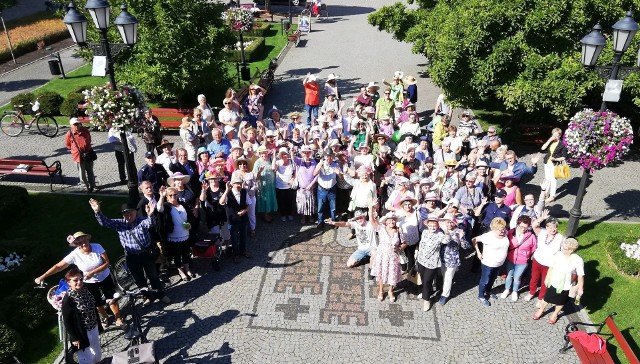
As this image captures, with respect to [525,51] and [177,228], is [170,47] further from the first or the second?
[525,51]

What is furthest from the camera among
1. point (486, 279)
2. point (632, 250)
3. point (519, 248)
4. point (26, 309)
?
point (632, 250)

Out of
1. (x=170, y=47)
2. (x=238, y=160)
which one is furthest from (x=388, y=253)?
(x=170, y=47)

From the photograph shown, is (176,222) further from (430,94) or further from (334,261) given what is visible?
(430,94)

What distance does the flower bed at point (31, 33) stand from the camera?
2701cm

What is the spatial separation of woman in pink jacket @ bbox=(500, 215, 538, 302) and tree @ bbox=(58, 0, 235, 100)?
11.9 meters

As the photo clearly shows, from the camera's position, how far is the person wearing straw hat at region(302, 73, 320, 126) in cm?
1664

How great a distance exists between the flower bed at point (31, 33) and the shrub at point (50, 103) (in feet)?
33.2

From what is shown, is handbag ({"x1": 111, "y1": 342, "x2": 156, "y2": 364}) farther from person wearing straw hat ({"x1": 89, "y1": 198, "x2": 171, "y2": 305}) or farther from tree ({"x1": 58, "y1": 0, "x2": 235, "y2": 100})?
tree ({"x1": 58, "y1": 0, "x2": 235, "y2": 100})

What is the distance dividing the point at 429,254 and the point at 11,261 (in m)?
8.10

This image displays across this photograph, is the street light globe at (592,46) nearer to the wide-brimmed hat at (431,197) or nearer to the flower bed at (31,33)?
the wide-brimmed hat at (431,197)

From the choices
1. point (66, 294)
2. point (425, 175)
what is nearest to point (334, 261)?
point (425, 175)

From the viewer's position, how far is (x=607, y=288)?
987cm

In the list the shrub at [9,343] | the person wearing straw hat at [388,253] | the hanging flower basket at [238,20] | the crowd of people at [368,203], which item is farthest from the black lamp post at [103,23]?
the hanging flower basket at [238,20]

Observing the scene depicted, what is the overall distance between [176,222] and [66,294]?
8.40ft
